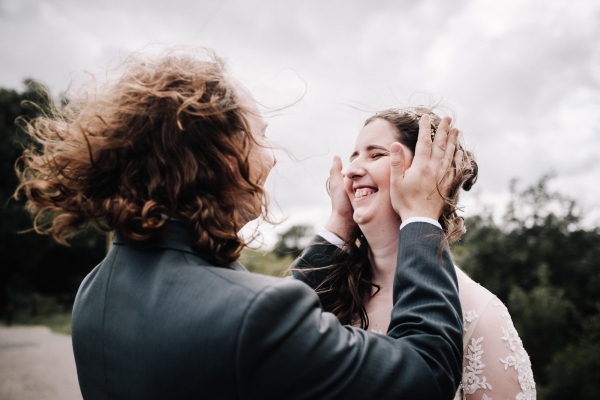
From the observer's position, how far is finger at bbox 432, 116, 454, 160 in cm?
222

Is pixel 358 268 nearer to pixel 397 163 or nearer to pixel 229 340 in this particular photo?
pixel 397 163

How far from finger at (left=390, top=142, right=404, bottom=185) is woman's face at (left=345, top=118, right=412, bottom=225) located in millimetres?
447

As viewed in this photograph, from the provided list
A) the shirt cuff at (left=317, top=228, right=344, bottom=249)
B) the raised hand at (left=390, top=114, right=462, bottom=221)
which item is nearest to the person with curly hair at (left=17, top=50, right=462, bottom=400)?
the raised hand at (left=390, top=114, right=462, bottom=221)

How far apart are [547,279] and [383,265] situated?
98.5 ft

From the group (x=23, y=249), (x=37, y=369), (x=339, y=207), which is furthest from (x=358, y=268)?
(x=23, y=249)

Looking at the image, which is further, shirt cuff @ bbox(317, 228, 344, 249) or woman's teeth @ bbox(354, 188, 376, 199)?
shirt cuff @ bbox(317, 228, 344, 249)

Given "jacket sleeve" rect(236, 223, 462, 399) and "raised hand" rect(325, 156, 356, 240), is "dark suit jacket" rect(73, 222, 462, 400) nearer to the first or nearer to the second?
"jacket sleeve" rect(236, 223, 462, 399)

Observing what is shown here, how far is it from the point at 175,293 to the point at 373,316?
1.77 meters

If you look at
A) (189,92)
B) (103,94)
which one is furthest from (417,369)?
(103,94)

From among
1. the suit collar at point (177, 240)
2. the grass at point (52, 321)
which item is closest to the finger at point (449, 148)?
the suit collar at point (177, 240)

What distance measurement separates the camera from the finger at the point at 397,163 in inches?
88.1

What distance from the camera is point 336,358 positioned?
55.4 inches

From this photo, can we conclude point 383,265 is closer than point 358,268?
Yes

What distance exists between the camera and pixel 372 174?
2.79 meters
